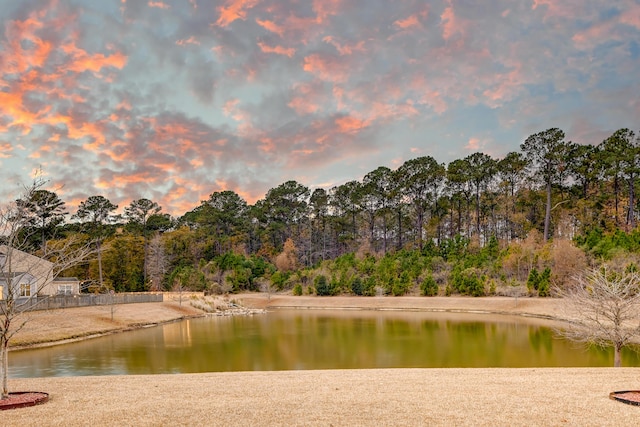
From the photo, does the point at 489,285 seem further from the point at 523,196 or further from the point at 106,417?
the point at 106,417

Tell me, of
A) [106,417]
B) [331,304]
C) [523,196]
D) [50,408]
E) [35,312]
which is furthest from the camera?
[523,196]

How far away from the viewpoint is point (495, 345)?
25047 mm

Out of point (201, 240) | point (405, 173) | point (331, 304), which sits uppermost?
point (405, 173)

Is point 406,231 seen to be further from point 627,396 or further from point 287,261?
point 627,396

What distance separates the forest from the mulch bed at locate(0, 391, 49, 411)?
119 feet

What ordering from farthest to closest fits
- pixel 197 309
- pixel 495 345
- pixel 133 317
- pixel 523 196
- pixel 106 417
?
pixel 523 196
pixel 197 309
pixel 133 317
pixel 495 345
pixel 106 417

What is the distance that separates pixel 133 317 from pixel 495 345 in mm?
28495

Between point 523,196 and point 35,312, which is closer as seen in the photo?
point 35,312

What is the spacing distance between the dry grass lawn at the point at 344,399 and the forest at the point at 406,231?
33871 millimetres

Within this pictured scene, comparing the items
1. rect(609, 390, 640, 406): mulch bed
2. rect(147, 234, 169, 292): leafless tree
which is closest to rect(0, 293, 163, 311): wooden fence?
rect(147, 234, 169, 292): leafless tree

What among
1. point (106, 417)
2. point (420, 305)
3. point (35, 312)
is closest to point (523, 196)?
point (420, 305)

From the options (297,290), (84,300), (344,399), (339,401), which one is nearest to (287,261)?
(297,290)

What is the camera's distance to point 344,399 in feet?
30.9

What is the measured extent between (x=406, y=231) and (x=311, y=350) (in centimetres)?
6540
